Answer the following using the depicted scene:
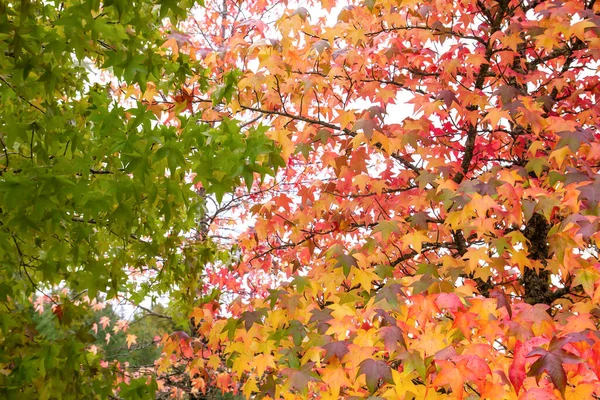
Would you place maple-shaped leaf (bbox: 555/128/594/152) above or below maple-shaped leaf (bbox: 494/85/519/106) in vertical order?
below

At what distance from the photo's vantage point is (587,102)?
4.28 metres

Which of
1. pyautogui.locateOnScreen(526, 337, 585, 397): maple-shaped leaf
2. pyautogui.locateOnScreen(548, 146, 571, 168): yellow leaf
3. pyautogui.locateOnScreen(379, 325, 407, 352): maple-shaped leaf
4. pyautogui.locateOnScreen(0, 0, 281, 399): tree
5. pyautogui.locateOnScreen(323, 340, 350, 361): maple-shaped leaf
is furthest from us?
pyautogui.locateOnScreen(548, 146, 571, 168): yellow leaf

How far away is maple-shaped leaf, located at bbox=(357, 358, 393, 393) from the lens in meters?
2.60

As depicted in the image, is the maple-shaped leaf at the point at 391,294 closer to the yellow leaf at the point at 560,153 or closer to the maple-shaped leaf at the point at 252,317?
the maple-shaped leaf at the point at 252,317

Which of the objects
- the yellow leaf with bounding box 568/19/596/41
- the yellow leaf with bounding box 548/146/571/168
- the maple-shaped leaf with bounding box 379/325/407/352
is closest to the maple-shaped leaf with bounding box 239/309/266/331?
the maple-shaped leaf with bounding box 379/325/407/352

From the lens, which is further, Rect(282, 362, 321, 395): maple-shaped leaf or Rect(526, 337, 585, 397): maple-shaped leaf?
Rect(282, 362, 321, 395): maple-shaped leaf

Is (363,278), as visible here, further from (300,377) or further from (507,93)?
(507,93)

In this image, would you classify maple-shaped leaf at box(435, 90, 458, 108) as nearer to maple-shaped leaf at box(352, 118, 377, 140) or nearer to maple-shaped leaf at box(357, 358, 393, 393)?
maple-shaped leaf at box(352, 118, 377, 140)

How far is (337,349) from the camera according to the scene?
2.83 meters

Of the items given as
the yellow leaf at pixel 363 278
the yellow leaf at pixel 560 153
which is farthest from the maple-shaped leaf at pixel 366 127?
the yellow leaf at pixel 560 153

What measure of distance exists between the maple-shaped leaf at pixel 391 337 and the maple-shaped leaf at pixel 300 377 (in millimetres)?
490

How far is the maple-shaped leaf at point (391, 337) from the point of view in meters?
2.66

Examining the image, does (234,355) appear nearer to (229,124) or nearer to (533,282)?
(229,124)

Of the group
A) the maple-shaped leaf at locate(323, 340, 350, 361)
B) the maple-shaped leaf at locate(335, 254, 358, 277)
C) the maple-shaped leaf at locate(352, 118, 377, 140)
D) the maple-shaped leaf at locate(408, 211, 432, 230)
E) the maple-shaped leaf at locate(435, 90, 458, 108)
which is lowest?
the maple-shaped leaf at locate(323, 340, 350, 361)
